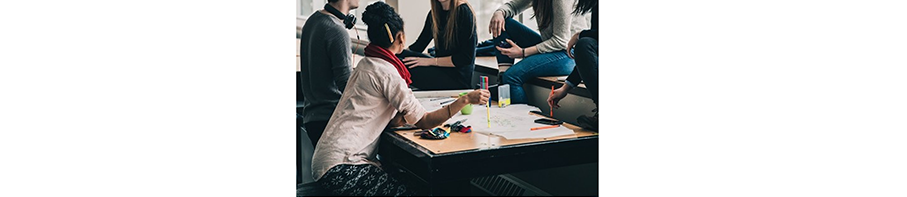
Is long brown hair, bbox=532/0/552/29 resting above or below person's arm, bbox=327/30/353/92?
above

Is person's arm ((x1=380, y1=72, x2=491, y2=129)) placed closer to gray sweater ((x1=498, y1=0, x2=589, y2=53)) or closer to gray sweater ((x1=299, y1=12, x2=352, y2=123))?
gray sweater ((x1=299, y1=12, x2=352, y2=123))

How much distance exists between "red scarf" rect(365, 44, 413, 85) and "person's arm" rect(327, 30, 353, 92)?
2.3 inches

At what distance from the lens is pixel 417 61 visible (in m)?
2.38

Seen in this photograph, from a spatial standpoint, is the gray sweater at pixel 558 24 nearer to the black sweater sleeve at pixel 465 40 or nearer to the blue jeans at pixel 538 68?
the blue jeans at pixel 538 68

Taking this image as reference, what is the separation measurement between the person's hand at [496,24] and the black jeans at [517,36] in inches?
0.6

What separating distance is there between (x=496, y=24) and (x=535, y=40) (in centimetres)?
16

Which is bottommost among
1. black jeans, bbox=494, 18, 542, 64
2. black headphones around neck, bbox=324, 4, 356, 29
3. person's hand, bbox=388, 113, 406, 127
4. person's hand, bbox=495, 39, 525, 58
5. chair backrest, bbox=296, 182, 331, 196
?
chair backrest, bbox=296, 182, 331, 196

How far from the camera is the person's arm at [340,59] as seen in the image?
7.64 ft

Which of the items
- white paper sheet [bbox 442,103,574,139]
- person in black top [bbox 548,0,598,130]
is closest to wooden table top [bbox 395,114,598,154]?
white paper sheet [bbox 442,103,574,139]

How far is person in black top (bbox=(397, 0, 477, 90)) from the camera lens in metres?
2.38

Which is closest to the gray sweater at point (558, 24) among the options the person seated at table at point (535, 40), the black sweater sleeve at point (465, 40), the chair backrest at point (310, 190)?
the person seated at table at point (535, 40)

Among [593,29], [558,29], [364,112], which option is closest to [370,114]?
[364,112]

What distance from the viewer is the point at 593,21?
2605 mm

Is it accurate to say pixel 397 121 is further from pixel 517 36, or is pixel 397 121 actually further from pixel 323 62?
pixel 517 36
